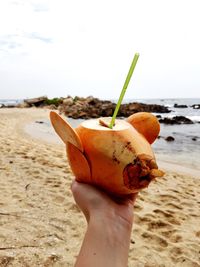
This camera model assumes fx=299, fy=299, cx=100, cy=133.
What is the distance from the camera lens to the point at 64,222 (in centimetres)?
270

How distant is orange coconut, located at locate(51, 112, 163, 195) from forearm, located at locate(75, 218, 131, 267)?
15 centimetres

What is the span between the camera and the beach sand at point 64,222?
219 cm

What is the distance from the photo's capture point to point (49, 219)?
Result: 2.73 meters

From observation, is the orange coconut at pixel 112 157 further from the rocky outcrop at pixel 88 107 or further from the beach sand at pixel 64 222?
the rocky outcrop at pixel 88 107

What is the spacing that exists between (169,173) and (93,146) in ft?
14.9

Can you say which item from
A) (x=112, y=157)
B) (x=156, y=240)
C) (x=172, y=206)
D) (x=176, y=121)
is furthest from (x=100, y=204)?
(x=176, y=121)

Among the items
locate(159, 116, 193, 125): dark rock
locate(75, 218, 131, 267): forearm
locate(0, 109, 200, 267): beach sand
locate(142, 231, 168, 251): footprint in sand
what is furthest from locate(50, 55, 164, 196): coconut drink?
locate(159, 116, 193, 125): dark rock

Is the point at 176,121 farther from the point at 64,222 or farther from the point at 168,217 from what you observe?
the point at 64,222

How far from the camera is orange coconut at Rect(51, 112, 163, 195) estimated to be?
113 centimetres

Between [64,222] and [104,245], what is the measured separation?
5.37 feet

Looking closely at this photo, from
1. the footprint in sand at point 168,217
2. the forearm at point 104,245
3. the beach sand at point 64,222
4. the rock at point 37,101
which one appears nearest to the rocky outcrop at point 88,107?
the rock at point 37,101

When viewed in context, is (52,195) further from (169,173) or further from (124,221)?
(169,173)

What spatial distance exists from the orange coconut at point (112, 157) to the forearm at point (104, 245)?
147mm

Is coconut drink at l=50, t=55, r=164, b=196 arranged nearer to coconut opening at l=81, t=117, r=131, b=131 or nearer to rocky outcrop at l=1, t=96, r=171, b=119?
coconut opening at l=81, t=117, r=131, b=131
